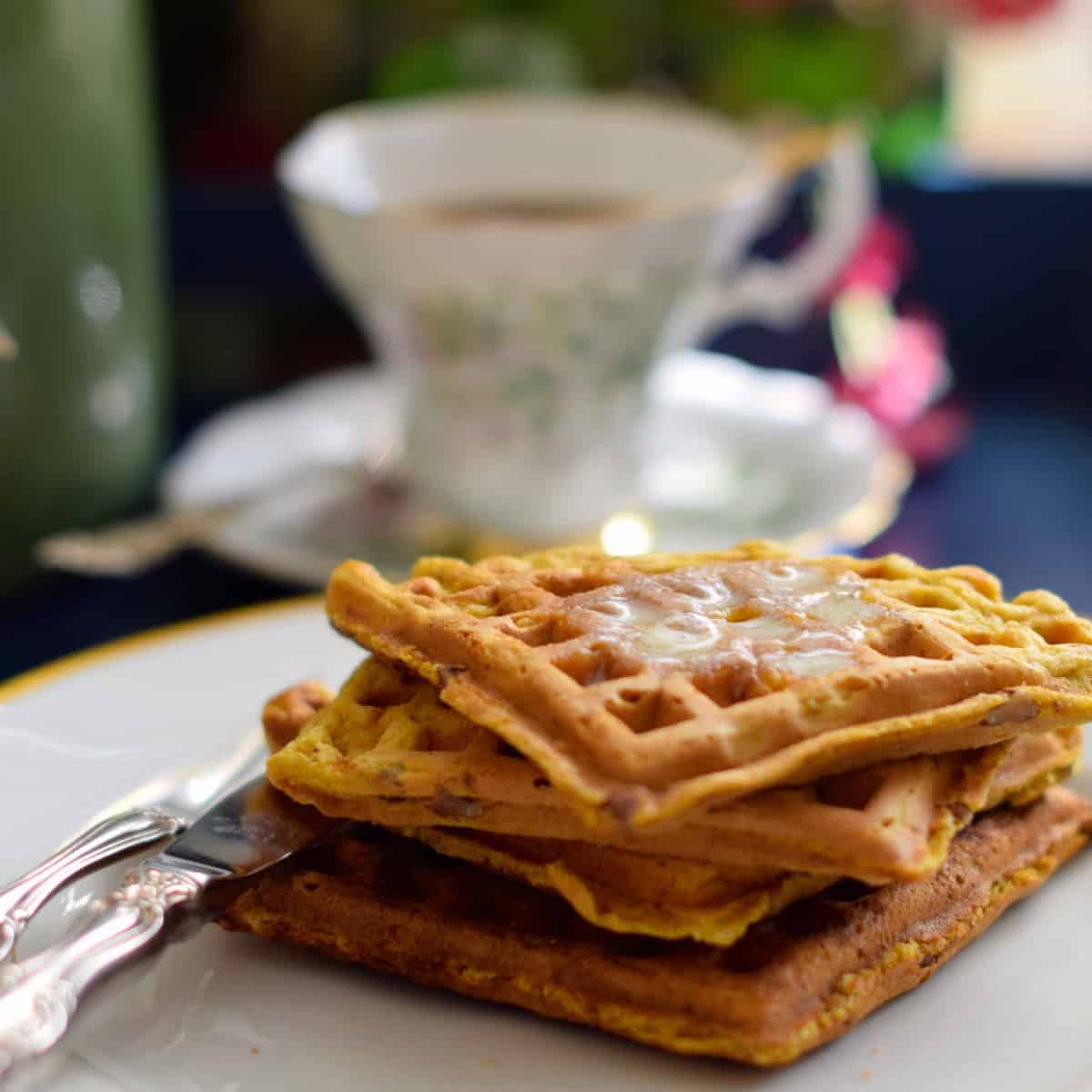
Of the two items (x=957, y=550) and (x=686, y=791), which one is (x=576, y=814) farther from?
(x=957, y=550)

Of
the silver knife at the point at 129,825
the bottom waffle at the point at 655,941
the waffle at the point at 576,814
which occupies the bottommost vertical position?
the bottom waffle at the point at 655,941

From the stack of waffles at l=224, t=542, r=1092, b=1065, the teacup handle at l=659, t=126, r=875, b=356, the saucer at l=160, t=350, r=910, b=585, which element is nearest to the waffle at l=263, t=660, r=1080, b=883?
the stack of waffles at l=224, t=542, r=1092, b=1065

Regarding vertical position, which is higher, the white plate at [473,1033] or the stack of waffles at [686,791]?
the stack of waffles at [686,791]

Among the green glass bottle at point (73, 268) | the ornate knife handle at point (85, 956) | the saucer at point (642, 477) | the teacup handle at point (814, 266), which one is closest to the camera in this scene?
the ornate knife handle at point (85, 956)

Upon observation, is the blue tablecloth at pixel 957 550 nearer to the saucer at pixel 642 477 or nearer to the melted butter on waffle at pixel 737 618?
the saucer at pixel 642 477

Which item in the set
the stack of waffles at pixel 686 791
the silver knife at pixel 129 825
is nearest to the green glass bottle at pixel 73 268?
the silver knife at pixel 129 825

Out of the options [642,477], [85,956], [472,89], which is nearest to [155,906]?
[85,956]

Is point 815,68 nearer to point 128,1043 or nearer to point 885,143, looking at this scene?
point 885,143

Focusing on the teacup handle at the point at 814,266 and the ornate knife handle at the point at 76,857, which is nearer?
the ornate knife handle at the point at 76,857
